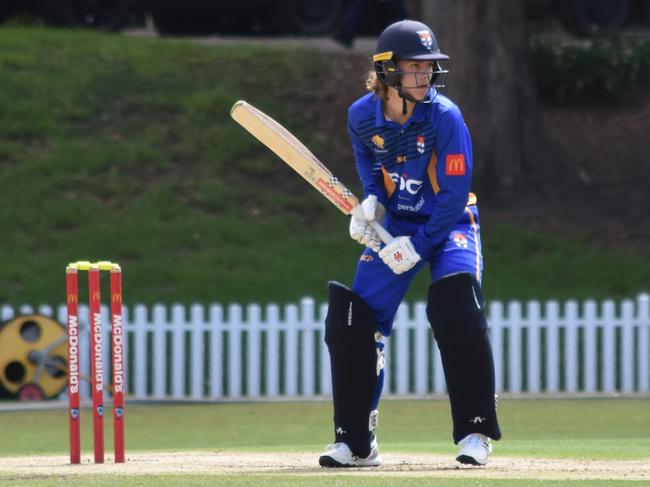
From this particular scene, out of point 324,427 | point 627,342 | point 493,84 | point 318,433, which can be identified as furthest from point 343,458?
point 493,84

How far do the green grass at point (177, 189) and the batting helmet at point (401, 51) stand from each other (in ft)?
22.1

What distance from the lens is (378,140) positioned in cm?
626

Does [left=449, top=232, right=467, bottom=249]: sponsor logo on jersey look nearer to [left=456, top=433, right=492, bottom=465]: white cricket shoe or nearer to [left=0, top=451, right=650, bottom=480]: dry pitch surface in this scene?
[left=456, top=433, right=492, bottom=465]: white cricket shoe

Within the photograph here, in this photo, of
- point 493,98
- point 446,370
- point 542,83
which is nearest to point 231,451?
point 446,370

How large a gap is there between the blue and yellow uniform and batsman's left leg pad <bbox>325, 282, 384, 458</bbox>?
0.08 metres

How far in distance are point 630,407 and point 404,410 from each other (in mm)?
1549

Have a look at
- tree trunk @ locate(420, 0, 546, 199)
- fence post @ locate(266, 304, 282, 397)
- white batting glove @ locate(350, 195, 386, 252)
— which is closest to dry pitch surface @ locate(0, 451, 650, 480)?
white batting glove @ locate(350, 195, 386, 252)

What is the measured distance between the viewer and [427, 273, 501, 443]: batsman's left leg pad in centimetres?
610

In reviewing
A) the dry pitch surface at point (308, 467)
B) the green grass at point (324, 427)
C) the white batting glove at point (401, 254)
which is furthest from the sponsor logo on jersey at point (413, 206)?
the green grass at point (324, 427)

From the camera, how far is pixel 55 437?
29.8ft

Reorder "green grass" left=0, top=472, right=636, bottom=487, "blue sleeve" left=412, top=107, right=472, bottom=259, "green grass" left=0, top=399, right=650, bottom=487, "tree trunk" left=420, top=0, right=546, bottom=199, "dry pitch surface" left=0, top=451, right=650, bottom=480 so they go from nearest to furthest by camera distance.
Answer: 1. "green grass" left=0, top=472, right=636, bottom=487
2. "green grass" left=0, top=399, right=650, bottom=487
3. "dry pitch surface" left=0, top=451, right=650, bottom=480
4. "blue sleeve" left=412, top=107, right=472, bottom=259
5. "tree trunk" left=420, top=0, right=546, bottom=199

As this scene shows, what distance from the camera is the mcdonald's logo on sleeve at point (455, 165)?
608 centimetres

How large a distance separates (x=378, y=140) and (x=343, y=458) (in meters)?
1.29

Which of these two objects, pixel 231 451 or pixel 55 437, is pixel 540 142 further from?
pixel 231 451
